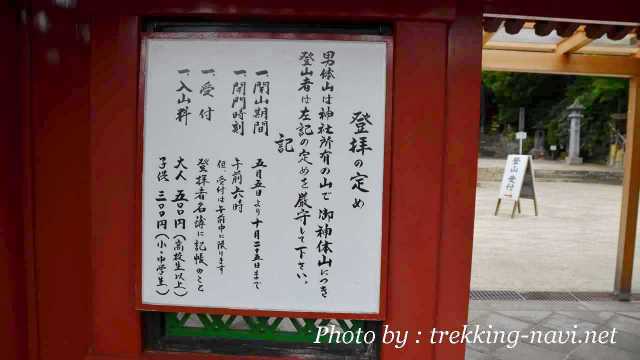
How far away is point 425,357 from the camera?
8.52 feet

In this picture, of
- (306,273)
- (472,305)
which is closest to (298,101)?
(306,273)

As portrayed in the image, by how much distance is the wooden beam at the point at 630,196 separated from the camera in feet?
16.9

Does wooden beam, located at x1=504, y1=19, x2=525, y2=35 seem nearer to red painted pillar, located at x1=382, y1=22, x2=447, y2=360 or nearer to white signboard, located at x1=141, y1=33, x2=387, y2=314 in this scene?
red painted pillar, located at x1=382, y1=22, x2=447, y2=360

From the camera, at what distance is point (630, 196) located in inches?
205

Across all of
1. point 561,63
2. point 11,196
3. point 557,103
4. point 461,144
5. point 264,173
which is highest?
point 557,103

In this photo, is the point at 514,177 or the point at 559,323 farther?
the point at 514,177

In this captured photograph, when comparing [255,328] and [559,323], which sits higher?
[255,328]

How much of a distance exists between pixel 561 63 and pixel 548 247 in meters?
4.05

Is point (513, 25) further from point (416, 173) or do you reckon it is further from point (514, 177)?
point (514, 177)

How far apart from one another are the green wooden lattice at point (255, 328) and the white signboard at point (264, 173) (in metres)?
0.19

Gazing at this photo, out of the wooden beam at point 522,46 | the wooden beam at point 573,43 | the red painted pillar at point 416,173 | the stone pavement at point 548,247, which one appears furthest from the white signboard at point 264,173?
the stone pavement at point 548,247

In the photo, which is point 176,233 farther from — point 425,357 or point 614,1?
point 614,1

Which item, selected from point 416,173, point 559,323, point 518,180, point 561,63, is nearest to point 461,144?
point 416,173

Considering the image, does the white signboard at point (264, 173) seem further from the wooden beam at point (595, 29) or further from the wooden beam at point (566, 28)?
the wooden beam at point (595, 29)
